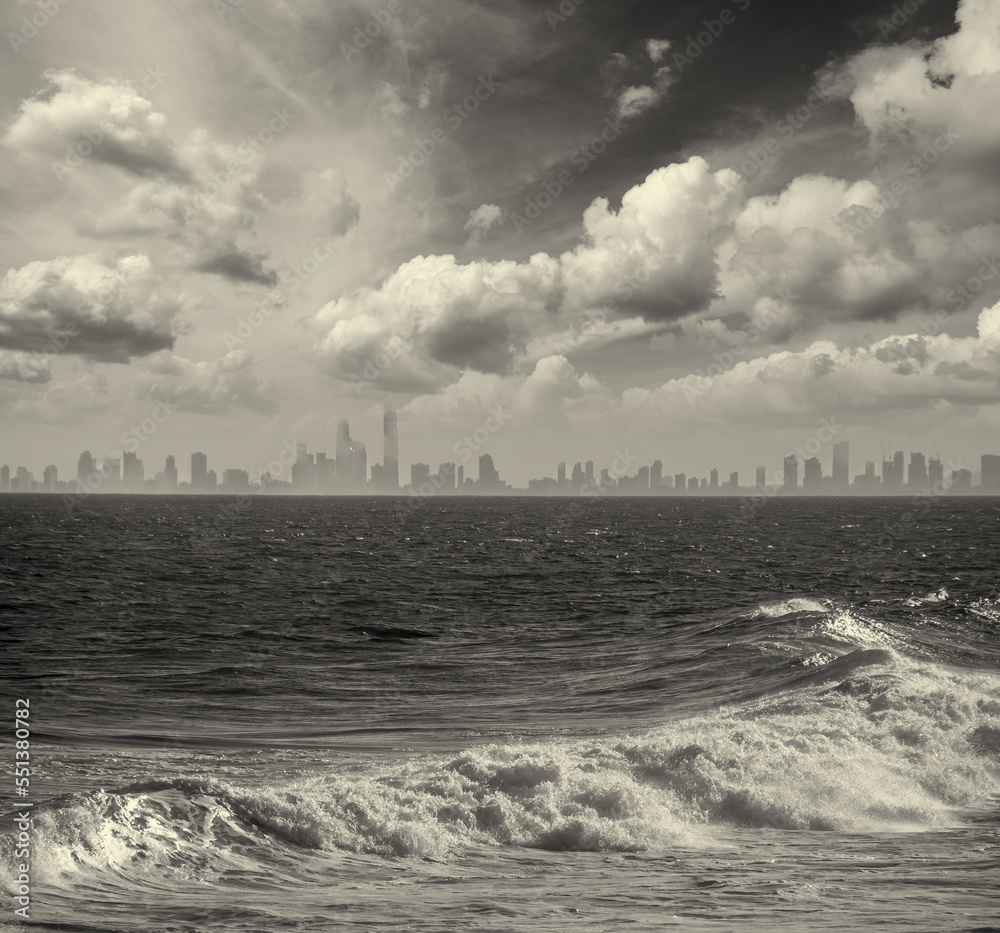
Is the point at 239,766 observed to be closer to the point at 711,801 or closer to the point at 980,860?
the point at 711,801

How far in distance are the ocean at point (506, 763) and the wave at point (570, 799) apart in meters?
0.05

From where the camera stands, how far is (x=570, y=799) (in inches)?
529

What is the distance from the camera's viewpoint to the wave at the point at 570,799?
11094 millimetres

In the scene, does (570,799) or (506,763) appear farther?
(506,763)

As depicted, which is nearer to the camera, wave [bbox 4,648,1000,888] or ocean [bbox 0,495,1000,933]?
ocean [bbox 0,495,1000,933]

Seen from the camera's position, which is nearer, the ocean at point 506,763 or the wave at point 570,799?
the ocean at point 506,763

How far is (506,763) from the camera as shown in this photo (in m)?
14.1

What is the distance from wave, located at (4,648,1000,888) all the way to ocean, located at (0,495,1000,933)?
55 mm

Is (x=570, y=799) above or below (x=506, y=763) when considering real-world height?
below

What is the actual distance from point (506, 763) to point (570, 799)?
128 centimetres

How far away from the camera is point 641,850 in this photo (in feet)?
39.6

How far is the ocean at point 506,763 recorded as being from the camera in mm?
9680

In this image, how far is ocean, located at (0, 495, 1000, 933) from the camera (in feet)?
31.8

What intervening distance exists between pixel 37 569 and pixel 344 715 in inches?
1910
